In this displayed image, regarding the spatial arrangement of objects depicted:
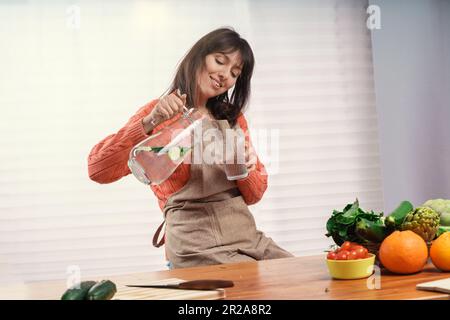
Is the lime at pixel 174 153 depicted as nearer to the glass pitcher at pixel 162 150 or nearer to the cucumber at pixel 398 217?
the glass pitcher at pixel 162 150

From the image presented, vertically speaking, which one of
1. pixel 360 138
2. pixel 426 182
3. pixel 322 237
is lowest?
pixel 322 237

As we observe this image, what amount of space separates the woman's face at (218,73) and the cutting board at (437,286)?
42.7 inches

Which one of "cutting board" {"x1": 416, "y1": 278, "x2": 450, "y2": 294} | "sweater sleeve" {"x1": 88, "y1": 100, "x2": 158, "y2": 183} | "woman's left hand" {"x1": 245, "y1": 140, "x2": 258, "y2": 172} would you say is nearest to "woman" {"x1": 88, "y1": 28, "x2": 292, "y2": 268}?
"sweater sleeve" {"x1": 88, "y1": 100, "x2": 158, "y2": 183}

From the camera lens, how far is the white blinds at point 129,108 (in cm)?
333

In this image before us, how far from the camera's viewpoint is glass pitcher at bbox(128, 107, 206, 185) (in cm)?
167

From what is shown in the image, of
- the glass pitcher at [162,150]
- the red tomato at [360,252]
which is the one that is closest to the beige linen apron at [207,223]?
the glass pitcher at [162,150]

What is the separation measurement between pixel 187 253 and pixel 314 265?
49 cm

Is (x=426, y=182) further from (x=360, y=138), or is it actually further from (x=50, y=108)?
(x=50, y=108)

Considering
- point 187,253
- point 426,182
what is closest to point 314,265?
point 187,253

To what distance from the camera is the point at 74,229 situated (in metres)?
3.40

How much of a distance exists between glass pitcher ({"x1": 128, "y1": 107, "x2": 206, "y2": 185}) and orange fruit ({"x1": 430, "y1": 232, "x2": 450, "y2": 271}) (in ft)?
2.12

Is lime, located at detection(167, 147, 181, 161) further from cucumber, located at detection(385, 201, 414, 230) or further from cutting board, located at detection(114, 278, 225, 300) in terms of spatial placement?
cucumber, located at detection(385, 201, 414, 230)

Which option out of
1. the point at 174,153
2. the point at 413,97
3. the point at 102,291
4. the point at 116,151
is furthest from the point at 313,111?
the point at 102,291
